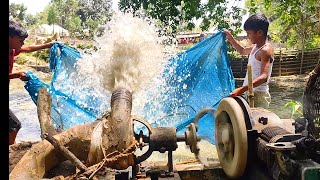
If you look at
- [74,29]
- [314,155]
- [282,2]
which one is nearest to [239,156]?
[314,155]

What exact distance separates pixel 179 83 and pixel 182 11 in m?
3.56

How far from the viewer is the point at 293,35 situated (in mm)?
20922

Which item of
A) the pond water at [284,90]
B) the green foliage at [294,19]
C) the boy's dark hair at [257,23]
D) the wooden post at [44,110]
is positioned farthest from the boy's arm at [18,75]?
the pond water at [284,90]

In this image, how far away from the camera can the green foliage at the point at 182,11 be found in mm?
9516

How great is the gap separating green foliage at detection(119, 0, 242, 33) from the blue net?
3.10 m

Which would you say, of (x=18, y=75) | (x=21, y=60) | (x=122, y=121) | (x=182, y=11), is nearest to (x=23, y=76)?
(x=18, y=75)

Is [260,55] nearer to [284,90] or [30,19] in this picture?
[284,90]

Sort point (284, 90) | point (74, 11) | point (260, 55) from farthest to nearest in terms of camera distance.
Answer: point (74, 11) < point (284, 90) < point (260, 55)

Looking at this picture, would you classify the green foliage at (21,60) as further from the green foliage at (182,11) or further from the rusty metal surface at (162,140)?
the rusty metal surface at (162,140)

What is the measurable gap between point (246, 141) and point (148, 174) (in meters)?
0.81

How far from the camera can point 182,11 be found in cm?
959

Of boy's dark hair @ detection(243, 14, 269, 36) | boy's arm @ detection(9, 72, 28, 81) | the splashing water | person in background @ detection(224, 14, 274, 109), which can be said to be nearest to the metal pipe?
the splashing water

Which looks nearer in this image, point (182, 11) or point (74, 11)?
point (182, 11)

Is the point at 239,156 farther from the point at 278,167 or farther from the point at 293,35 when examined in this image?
the point at 293,35
